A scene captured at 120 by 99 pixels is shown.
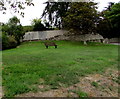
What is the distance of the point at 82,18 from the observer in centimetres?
1636

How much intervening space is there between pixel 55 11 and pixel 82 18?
709cm

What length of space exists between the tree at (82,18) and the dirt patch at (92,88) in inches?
514

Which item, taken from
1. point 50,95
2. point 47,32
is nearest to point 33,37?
point 47,32

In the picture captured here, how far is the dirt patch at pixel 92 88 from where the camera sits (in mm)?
2893

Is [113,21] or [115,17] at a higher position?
[115,17]

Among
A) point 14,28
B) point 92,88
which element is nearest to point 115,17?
point 14,28

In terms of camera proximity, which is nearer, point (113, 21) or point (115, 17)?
point (115, 17)

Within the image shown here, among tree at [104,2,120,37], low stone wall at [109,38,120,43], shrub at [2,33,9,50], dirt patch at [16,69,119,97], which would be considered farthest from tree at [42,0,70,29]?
dirt patch at [16,69,119,97]

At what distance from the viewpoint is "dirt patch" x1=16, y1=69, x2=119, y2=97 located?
2.89 m

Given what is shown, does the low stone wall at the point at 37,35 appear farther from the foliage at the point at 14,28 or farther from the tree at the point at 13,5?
the tree at the point at 13,5

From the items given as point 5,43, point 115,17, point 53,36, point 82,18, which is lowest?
point 5,43

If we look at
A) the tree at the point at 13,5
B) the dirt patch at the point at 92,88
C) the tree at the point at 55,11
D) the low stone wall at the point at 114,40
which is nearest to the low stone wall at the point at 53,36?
the tree at the point at 55,11

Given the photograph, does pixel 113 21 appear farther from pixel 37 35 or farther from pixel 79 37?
pixel 37 35

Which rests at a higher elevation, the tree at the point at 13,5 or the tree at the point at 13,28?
the tree at the point at 13,28
